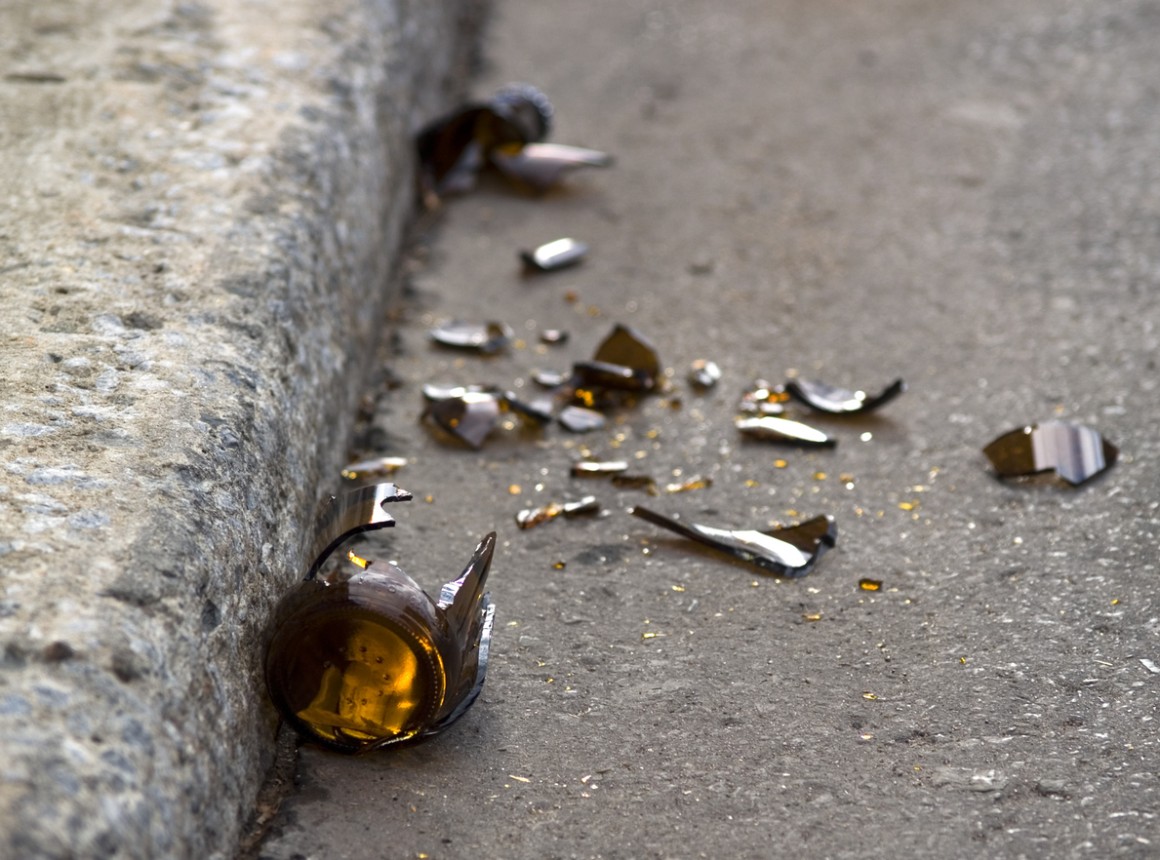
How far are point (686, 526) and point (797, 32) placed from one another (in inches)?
91.4

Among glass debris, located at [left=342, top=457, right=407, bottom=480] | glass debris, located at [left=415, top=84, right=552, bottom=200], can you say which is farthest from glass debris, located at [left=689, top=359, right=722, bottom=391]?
glass debris, located at [left=415, top=84, right=552, bottom=200]

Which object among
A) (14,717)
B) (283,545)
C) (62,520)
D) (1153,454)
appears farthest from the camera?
(1153,454)

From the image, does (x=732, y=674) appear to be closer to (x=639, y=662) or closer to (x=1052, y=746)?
(x=639, y=662)

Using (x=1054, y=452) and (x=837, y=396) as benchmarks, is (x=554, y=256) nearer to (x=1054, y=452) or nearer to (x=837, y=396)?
(x=837, y=396)

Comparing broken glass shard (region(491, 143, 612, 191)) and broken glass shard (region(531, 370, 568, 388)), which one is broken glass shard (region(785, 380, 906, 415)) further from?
broken glass shard (region(491, 143, 612, 191))

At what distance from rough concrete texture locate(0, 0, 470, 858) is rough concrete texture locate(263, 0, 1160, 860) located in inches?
7.4

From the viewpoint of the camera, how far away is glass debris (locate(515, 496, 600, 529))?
182cm

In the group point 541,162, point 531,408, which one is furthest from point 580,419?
point 541,162

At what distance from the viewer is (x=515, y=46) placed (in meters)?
3.56

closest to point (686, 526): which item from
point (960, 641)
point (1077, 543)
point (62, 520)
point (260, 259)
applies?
point (960, 641)

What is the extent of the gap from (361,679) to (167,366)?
18.2 inches

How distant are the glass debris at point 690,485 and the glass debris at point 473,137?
1.21 m

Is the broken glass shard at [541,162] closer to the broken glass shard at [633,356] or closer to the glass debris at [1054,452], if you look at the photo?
the broken glass shard at [633,356]

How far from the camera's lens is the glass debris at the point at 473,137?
2.87m
